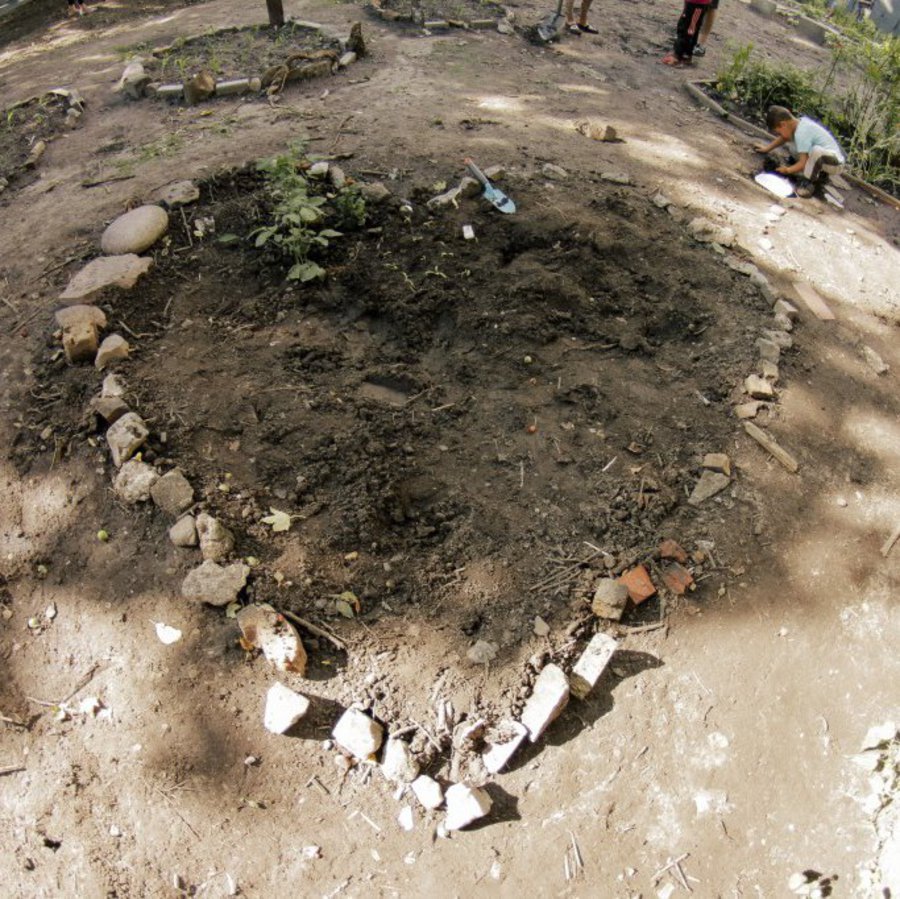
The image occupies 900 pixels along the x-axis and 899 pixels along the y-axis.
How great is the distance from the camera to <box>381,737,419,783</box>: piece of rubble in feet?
7.39

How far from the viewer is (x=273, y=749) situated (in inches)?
91.1

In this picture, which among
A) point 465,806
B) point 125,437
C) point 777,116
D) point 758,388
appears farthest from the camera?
point 777,116

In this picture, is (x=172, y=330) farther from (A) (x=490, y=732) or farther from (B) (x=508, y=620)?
(A) (x=490, y=732)

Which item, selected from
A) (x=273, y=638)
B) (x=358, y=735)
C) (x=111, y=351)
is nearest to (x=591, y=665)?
(x=358, y=735)

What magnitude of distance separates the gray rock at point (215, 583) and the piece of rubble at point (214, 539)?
0.05 metres

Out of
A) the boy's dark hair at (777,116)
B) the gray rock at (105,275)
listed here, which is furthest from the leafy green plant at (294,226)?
the boy's dark hair at (777,116)

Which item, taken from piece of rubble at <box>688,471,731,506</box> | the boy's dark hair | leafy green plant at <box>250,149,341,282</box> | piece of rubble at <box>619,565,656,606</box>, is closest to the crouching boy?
the boy's dark hair

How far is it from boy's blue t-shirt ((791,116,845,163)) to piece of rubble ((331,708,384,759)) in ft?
19.5

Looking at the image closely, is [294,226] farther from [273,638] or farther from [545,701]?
[545,701]

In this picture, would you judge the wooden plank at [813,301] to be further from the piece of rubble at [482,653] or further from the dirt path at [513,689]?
the piece of rubble at [482,653]

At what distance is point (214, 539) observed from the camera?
2664 millimetres

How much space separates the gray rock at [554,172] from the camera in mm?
4867

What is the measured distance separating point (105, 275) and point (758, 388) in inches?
144

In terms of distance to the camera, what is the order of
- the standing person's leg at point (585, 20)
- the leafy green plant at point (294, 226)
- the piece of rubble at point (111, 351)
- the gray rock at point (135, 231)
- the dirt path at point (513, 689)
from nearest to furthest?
the dirt path at point (513, 689) < the piece of rubble at point (111, 351) < the leafy green plant at point (294, 226) < the gray rock at point (135, 231) < the standing person's leg at point (585, 20)
